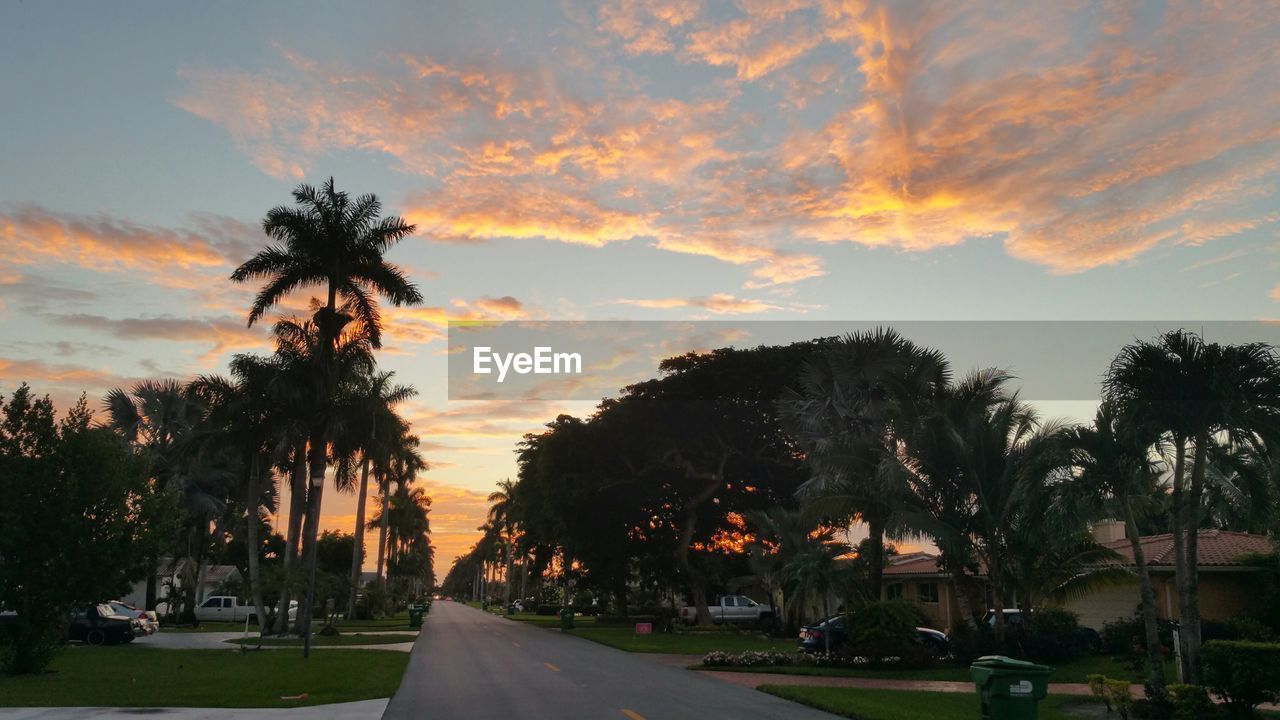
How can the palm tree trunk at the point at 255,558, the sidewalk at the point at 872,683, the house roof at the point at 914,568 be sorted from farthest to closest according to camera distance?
the house roof at the point at 914,568 → the palm tree trunk at the point at 255,558 → the sidewalk at the point at 872,683

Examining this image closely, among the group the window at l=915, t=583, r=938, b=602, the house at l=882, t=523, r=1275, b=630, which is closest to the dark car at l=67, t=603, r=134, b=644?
the house at l=882, t=523, r=1275, b=630

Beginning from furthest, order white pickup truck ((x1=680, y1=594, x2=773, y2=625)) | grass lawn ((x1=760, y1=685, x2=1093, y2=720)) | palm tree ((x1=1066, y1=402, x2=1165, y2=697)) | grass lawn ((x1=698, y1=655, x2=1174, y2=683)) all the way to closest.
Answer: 1. white pickup truck ((x1=680, y1=594, x2=773, y2=625))
2. grass lawn ((x1=698, y1=655, x2=1174, y2=683))
3. palm tree ((x1=1066, y1=402, x2=1165, y2=697))
4. grass lawn ((x1=760, y1=685, x2=1093, y2=720))

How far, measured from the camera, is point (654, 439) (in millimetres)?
51344

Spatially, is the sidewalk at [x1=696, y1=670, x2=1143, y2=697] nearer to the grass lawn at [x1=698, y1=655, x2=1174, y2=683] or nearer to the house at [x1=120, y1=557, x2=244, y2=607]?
the grass lawn at [x1=698, y1=655, x2=1174, y2=683]

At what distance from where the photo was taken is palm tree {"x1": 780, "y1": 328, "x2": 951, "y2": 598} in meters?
27.8

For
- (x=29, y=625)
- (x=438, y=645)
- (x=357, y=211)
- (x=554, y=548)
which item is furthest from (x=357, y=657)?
(x=554, y=548)

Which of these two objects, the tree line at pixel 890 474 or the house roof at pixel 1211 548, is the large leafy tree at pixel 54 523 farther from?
the house roof at pixel 1211 548

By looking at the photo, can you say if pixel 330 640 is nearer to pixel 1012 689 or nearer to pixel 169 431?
pixel 169 431

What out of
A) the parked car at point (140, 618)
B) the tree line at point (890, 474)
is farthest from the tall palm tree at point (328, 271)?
the tree line at point (890, 474)

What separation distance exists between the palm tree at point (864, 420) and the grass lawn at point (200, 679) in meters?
14.0

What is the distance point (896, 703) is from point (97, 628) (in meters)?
29.3

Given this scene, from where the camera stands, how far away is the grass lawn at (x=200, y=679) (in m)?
16.2

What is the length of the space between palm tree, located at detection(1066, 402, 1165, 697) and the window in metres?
23.9

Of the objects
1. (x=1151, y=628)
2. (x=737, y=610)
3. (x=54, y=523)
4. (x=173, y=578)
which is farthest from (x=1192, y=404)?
(x=173, y=578)
